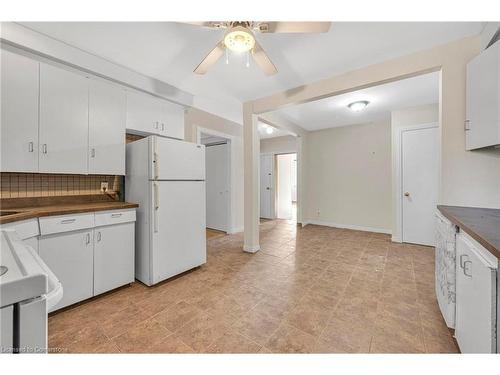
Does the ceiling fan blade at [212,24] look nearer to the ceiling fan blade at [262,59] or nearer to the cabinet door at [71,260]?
the ceiling fan blade at [262,59]

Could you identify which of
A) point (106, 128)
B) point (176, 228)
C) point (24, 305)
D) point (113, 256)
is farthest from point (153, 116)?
point (24, 305)

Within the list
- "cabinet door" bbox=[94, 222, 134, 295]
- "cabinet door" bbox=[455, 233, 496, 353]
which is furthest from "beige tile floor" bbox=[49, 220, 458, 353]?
"cabinet door" bbox=[455, 233, 496, 353]

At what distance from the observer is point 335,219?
16.4 ft

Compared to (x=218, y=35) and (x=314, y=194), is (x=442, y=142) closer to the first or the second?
(x=218, y=35)

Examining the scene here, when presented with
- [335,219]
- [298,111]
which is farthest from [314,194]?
[298,111]

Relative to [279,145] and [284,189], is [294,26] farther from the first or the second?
[284,189]

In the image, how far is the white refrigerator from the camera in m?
2.14

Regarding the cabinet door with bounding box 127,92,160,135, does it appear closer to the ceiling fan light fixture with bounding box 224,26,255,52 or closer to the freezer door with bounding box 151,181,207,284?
the freezer door with bounding box 151,181,207,284

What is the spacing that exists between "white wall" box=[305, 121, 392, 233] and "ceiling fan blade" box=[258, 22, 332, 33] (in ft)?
12.3

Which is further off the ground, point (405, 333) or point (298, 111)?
point (298, 111)

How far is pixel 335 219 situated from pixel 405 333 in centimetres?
367

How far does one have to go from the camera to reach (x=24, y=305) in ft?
1.81
